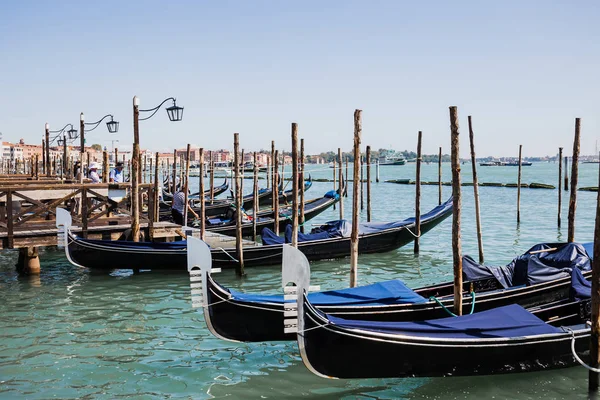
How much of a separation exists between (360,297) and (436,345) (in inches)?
41.1

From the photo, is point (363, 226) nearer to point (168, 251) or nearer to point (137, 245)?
point (168, 251)

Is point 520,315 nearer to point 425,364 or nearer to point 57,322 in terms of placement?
point 425,364

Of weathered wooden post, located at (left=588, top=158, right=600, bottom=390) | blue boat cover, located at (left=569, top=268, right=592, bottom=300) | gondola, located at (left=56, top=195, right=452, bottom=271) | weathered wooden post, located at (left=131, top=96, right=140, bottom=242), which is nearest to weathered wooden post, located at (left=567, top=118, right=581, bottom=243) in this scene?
blue boat cover, located at (left=569, top=268, right=592, bottom=300)

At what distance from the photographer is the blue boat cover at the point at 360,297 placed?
4957 millimetres

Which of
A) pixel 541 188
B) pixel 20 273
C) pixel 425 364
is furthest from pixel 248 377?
pixel 541 188

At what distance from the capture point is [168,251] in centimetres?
870

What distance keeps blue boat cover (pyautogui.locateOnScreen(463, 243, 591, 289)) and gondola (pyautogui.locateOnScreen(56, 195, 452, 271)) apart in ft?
12.1

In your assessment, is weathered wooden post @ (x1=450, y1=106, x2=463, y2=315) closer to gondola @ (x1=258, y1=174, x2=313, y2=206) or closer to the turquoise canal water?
the turquoise canal water

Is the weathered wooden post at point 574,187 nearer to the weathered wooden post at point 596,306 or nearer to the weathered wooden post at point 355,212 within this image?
the weathered wooden post at point 355,212

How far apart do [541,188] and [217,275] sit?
2827 centimetres

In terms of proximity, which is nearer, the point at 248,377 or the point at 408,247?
the point at 248,377

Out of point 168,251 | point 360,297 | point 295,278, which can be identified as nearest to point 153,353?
point 360,297

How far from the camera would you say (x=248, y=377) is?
472cm

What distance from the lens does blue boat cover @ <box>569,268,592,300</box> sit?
17.1 ft
